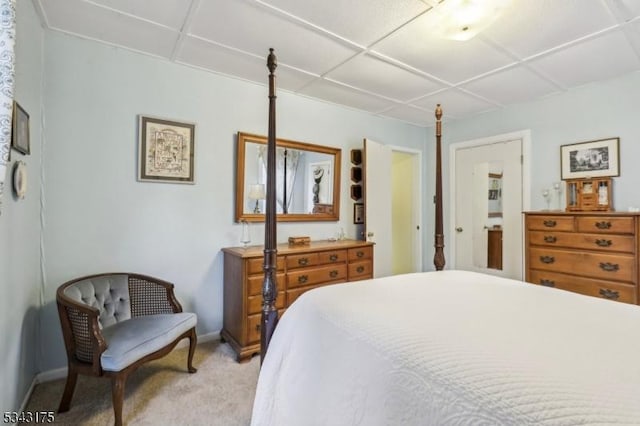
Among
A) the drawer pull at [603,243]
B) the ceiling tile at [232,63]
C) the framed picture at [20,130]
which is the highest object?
the ceiling tile at [232,63]

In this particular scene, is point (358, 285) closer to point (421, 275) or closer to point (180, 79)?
point (421, 275)

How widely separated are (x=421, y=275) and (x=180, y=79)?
2.58m

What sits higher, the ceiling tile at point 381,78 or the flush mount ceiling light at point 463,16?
the ceiling tile at point 381,78

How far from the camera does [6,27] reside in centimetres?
93

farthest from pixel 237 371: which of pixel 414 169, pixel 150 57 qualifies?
pixel 414 169

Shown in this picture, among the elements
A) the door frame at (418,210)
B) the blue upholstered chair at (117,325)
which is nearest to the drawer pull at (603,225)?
the door frame at (418,210)

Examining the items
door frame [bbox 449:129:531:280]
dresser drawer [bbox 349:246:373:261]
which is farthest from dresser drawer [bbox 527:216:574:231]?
dresser drawer [bbox 349:246:373:261]

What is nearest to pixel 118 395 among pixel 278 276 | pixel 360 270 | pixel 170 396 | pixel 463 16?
pixel 170 396

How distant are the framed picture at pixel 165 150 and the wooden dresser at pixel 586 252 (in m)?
3.34

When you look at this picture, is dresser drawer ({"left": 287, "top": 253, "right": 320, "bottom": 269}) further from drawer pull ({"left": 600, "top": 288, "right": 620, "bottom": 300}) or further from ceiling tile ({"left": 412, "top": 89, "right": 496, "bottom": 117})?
drawer pull ({"left": 600, "top": 288, "right": 620, "bottom": 300})

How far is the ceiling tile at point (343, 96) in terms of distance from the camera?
3.12 meters

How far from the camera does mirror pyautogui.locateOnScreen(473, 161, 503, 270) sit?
3768 millimetres

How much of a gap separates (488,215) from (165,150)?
377 cm

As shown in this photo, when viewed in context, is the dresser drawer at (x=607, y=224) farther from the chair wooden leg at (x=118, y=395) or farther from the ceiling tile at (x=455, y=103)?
the chair wooden leg at (x=118, y=395)
